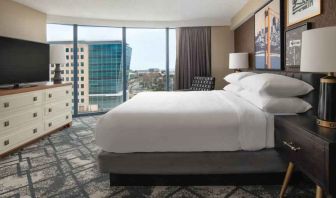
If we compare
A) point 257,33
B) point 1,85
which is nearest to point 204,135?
point 257,33

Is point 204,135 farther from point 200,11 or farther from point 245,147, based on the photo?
point 200,11

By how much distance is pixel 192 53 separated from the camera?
5.91 m

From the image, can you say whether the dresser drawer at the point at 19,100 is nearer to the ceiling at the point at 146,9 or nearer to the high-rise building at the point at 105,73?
the ceiling at the point at 146,9

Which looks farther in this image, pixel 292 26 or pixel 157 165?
pixel 292 26

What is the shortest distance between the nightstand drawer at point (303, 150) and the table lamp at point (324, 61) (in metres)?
0.19

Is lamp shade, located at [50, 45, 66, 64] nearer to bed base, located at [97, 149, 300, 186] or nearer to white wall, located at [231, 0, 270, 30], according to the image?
bed base, located at [97, 149, 300, 186]

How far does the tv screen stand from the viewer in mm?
3373

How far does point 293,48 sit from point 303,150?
1556 millimetres

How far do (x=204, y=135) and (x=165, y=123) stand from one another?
348 millimetres

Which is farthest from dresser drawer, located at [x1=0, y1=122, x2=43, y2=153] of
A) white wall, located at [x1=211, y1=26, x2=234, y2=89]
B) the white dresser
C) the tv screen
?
white wall, located at [x1=211, y1=26, x2=234, y2=89]

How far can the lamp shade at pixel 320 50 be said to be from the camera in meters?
1.44

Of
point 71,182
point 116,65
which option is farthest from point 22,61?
point 116,65

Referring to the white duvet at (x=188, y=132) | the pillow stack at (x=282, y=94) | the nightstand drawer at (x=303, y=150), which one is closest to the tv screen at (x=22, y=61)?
the white duvet at (x=188, y=132)

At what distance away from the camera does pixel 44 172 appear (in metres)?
2.56
